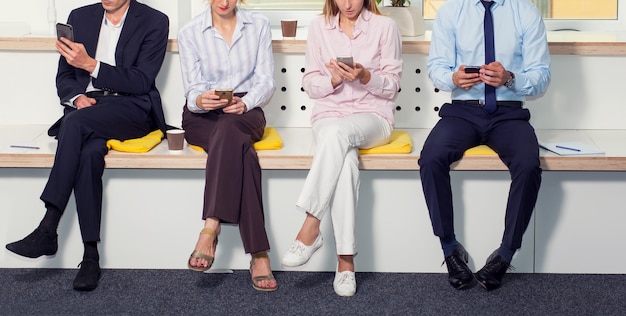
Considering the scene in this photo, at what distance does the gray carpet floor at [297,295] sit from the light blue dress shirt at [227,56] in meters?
0.72

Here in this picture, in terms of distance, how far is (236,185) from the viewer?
3770 mm

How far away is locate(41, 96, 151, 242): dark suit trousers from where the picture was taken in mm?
3848

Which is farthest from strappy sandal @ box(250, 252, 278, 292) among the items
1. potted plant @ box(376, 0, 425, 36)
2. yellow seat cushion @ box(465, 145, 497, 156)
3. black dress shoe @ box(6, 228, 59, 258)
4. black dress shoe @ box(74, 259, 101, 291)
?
potted plant @ box(376, 0, 425, 36)

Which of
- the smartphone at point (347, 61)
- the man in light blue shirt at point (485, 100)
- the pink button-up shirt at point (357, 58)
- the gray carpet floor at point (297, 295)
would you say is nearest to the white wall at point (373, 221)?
the gray carpet floor at point (297, 295)

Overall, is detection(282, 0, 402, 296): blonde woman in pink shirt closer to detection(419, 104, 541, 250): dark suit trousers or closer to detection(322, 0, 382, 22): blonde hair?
detection(322, 0, 382, 22): blonde hair

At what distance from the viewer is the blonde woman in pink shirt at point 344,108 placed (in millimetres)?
3799

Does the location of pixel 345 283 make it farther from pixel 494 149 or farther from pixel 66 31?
pixel 66 31

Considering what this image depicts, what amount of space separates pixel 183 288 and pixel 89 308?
36cm

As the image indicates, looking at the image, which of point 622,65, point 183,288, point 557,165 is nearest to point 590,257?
point 557,165

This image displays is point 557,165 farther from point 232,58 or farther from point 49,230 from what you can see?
point 49,230

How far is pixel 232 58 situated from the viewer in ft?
13.7

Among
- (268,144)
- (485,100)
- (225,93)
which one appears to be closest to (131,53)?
(225,93)

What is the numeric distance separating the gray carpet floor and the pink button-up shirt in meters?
0.63

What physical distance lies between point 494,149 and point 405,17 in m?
1.05
